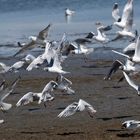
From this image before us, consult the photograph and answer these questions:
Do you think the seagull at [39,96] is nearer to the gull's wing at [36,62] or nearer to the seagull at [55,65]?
the seagull at [55,65]

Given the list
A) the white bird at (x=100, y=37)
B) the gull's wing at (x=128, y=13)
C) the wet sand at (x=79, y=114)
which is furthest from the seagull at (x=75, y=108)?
the white bird at (x=100, y=37)

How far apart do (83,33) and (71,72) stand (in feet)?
29.4

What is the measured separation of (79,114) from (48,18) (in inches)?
966

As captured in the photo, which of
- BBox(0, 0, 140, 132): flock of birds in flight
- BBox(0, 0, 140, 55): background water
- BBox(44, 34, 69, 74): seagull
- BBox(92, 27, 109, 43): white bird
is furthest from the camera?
BBox(0, 0, 140, 55): background water

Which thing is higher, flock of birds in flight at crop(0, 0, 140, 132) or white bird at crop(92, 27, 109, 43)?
flock of birds in flight at crop(0, 0, 140, 132)

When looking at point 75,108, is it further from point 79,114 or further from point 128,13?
point 128,13

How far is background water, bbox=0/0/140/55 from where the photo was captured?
101 ft

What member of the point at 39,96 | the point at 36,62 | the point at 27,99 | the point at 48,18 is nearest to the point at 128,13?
the point at 36,62

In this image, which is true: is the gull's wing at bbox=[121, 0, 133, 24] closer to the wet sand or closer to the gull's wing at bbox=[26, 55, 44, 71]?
the wet sand

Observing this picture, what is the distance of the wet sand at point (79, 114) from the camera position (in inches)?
462

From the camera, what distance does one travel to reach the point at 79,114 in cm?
1373

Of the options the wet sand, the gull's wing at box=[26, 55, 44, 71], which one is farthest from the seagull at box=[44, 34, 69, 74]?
the wet sand

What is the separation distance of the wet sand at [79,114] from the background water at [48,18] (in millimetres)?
7749

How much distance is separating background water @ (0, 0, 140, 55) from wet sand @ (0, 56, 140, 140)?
7749 mm
